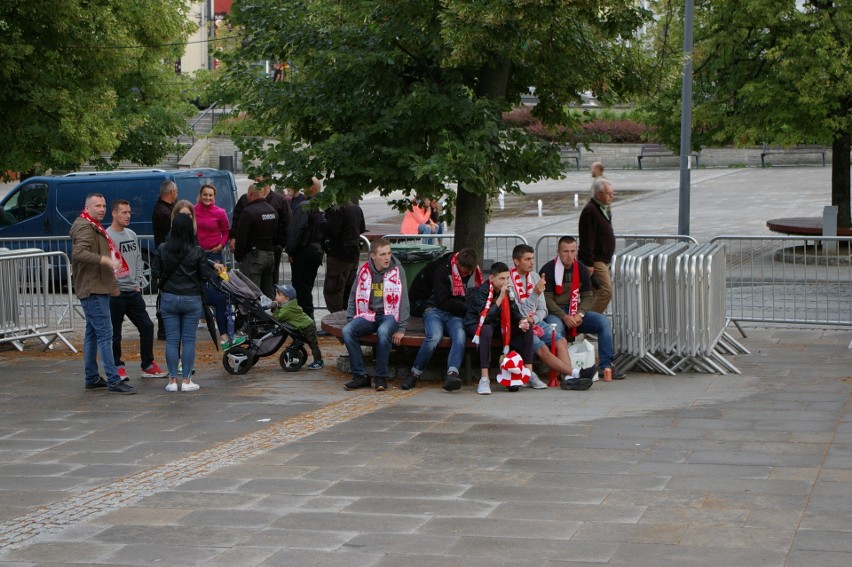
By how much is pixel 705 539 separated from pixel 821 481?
1.43 meters

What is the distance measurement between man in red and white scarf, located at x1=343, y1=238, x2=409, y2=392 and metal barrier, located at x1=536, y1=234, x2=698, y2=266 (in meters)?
2.66

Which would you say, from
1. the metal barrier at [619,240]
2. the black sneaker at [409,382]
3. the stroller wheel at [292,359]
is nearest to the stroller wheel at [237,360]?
the stroller wheel at [292,359]

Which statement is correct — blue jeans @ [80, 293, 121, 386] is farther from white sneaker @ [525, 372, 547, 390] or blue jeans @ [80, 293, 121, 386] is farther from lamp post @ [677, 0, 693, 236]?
lamp post @ [677, 0, 693, 236]

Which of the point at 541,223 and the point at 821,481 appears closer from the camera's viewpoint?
the point at 821,481

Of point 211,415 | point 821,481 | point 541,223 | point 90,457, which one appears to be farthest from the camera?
point 541,223

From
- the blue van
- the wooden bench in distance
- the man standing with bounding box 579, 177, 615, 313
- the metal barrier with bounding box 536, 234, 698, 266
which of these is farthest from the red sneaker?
the wooden bench in distance

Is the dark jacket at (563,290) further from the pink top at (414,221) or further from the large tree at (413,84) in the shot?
the pink top at (414,221)

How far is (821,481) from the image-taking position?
7.37 metres

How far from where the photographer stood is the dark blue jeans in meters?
11.6

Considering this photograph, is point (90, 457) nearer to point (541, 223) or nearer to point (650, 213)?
point (541, 223)

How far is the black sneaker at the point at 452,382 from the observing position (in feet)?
35.0

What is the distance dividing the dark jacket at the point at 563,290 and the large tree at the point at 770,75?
1069 centimetres

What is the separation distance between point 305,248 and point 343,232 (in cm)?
52

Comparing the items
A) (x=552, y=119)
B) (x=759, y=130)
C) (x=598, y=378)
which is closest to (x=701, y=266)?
(x=598, y=378)
